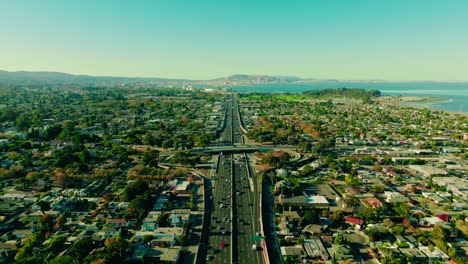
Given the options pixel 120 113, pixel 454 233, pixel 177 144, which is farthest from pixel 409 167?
pixel 120 113

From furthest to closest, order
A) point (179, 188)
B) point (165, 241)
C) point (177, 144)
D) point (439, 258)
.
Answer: point (177, 144), point (179, 188), point (165, 241), point (439, 258)

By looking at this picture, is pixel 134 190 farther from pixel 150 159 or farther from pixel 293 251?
pixel 293 251

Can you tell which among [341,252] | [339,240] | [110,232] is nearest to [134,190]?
[110,232]

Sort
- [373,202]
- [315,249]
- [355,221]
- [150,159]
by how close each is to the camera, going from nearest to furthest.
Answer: [315,249] → [355,221] → [373,202] → [150,159]

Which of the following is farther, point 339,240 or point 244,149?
point 244,149

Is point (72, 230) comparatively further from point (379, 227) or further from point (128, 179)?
point (379, 227)

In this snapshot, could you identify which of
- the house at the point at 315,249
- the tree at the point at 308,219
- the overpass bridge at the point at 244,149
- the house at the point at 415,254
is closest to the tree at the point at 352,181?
the overpass bridge at the point at 244,149

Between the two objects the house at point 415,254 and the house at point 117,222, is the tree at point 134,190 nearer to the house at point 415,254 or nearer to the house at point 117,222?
the house at point 117,222

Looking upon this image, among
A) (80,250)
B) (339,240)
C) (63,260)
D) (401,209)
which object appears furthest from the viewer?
(401,209)
